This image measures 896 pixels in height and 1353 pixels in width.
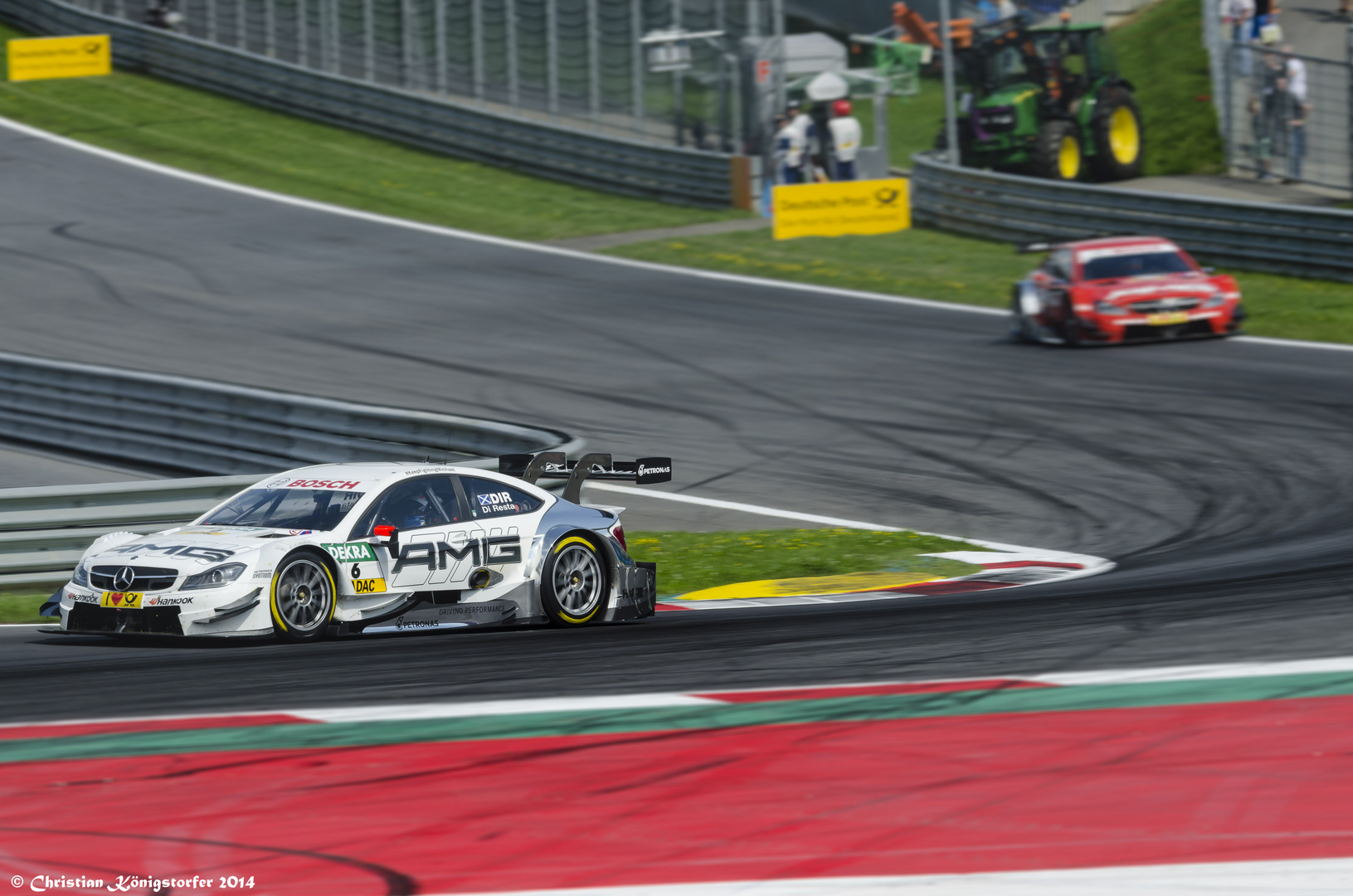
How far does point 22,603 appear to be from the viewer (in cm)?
1205

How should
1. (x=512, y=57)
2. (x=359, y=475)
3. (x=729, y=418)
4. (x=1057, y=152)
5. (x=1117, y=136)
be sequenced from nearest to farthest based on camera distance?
(x=359, y=475) < (x=729, y=418) < (x=1057, y=152) < (x=1117, y=136) < (x=512, y=57)

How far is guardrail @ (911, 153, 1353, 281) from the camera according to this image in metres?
23.8

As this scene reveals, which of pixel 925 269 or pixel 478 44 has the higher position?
pixel 478 44

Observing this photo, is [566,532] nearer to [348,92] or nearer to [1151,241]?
[1151,241]

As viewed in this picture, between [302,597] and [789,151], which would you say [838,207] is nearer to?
[789,151]

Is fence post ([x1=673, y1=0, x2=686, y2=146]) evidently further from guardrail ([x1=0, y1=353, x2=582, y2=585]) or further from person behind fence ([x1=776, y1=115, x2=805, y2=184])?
guardrail ([x1=0, y1=353, x2=582, y2=585])

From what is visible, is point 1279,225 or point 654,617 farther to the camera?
point 1279,225

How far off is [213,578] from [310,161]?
989 inches

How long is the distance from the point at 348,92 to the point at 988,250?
14485 mm

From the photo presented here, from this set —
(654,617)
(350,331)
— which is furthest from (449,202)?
(654,617)

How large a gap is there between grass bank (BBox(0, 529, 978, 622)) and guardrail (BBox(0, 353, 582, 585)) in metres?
0.53

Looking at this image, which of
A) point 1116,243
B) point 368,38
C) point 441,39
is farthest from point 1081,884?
point 368,38

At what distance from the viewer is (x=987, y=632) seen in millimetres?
9000

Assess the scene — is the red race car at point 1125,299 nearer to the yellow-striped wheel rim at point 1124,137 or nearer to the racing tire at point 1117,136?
the racing tire at point 1117,136
